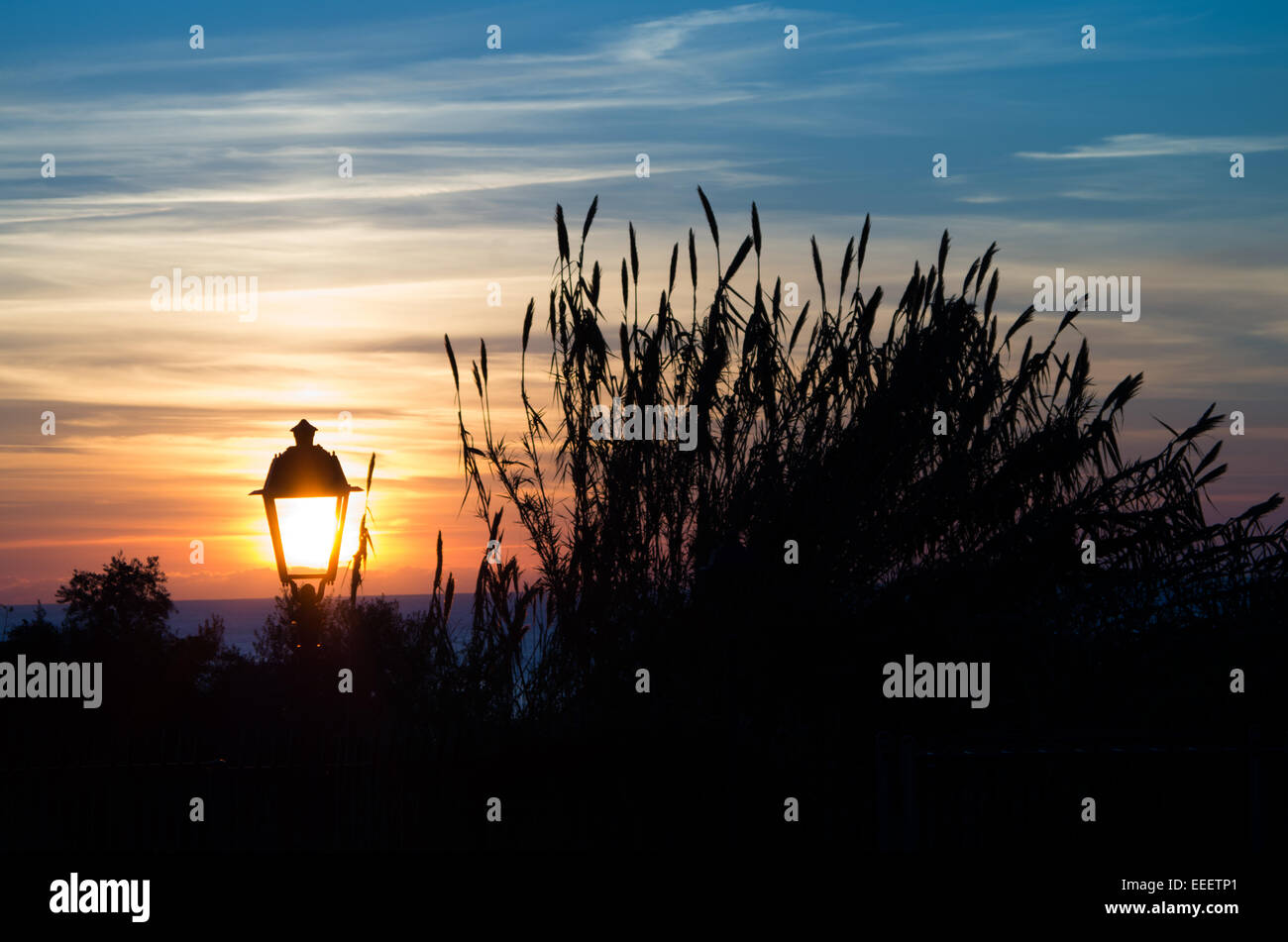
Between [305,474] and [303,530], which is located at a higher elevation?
[305,474]

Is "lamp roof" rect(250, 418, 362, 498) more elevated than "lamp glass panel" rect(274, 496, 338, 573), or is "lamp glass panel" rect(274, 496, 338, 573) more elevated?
"lamp roof" rect(250, 418, 362, 498)

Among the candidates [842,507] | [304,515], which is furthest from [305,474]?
[842,507]

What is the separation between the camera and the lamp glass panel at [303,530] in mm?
7289

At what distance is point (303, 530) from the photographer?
24.0 feet

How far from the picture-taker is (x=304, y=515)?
7301 mm

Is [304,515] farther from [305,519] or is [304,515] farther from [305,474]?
[305,474]

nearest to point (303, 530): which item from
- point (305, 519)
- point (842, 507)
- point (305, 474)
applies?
point (305, 519)

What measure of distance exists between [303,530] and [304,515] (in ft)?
0.28

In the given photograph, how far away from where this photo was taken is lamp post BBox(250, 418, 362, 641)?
7.27 m

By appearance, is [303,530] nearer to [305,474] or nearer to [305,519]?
[305,519]

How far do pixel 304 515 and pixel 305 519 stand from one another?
0.08ft

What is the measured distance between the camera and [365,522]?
8688 mm
